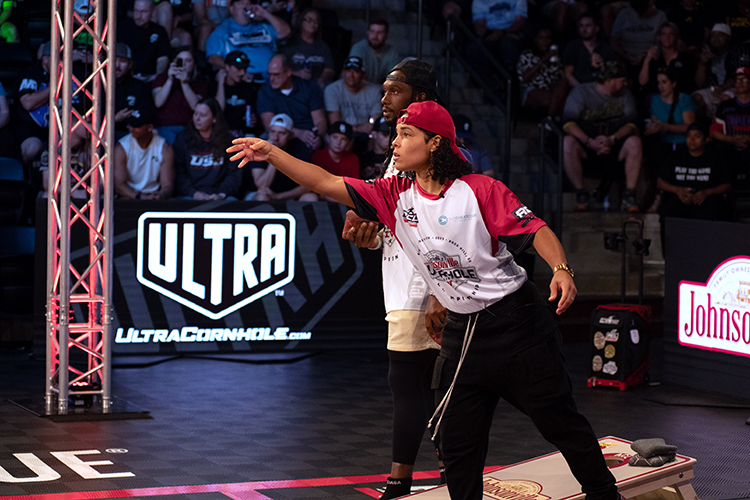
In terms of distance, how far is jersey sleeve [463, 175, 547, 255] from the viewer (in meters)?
3.59

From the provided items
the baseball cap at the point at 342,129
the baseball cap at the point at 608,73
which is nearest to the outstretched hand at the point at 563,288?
the baseball cap at the point at 342,129

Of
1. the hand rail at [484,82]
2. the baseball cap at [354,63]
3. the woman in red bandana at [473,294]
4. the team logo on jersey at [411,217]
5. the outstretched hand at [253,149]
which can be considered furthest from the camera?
the hand rail at [484,82]

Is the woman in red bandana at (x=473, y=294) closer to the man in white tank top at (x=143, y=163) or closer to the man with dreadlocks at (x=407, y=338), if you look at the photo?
the man with dreadlocks at (x=407, y=338)

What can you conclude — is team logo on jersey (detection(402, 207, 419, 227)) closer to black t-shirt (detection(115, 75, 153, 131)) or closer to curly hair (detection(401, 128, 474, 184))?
curly hair (detection(401, 128, 474, 184))

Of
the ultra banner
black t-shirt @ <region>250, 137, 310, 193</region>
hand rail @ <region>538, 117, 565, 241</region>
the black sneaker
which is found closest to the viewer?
the ultra banner

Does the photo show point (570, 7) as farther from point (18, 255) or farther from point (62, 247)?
point (62, 247)

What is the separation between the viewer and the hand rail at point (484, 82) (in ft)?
37.3

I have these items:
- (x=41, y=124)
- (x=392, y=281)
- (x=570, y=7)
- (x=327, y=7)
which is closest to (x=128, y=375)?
(x=41, y=124)

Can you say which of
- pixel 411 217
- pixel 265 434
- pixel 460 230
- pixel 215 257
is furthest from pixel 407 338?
pixel 215 257

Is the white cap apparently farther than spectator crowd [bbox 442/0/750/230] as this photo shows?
Yes

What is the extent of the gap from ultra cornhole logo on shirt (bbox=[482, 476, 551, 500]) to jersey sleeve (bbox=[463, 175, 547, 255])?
113cm

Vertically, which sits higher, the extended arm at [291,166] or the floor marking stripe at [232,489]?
the extended arm at [291,166]

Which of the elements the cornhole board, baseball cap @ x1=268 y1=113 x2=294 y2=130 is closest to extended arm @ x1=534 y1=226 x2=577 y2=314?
the cornhole board

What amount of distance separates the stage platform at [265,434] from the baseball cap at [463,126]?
2830 millimetres
